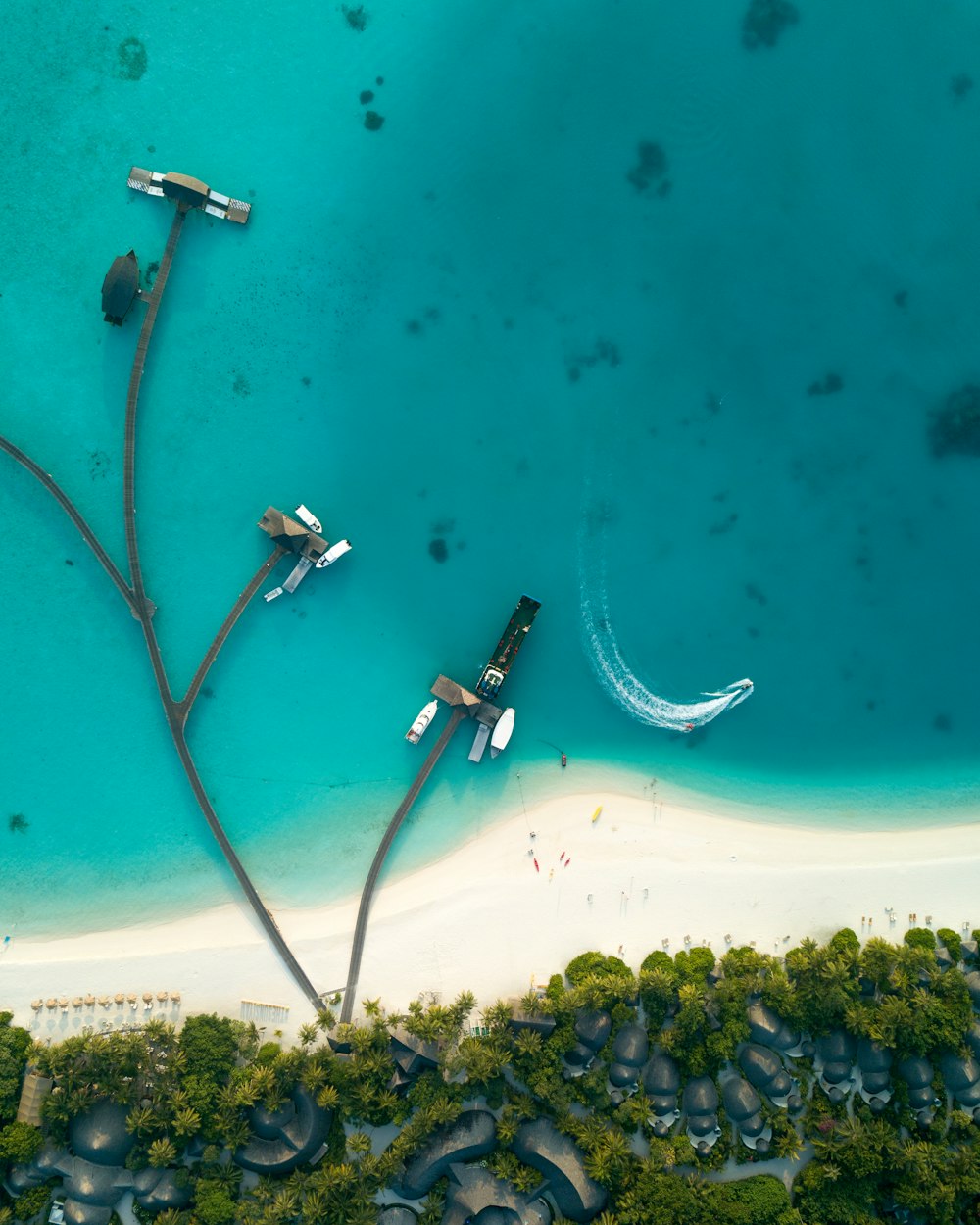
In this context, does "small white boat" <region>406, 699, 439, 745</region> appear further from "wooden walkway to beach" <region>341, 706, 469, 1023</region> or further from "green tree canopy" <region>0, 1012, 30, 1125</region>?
"green tree canopy" <region>0, 1012, 30, 1125</region>

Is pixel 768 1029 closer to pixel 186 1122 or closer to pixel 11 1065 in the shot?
pixel 186 1122

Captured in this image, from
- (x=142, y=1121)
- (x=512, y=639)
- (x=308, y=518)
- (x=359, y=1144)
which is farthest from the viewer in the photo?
(x=512, y=639)

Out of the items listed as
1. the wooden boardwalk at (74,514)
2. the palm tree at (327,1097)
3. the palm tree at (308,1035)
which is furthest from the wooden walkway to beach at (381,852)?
the wooden boardwalk at (74,514)

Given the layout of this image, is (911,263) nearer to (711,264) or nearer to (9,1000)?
(711,264)

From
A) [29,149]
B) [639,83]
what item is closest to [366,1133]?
[29,149]

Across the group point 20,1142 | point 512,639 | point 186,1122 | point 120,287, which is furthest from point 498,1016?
point 120,287

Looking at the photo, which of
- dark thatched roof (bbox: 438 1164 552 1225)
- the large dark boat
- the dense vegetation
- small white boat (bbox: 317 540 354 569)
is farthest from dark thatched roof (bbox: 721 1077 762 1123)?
small white boat (bbox: 317 540 354 569)

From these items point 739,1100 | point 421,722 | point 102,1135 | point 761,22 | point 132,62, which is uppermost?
point 761,22
